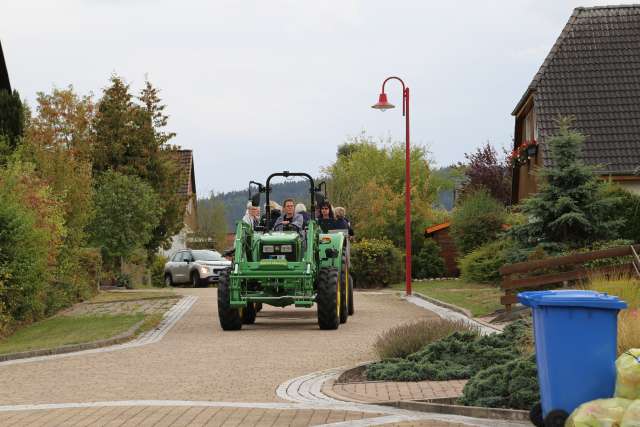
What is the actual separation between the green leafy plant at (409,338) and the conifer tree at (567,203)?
10633 mm

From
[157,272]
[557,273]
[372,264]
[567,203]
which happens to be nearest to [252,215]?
[557,273]

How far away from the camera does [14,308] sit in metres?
20.7

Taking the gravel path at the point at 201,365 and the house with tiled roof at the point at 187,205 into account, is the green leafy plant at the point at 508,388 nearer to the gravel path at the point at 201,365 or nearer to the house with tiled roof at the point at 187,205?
the gravel path at the point at 201,365

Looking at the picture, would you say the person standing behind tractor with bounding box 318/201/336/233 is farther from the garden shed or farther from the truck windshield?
the garden shed

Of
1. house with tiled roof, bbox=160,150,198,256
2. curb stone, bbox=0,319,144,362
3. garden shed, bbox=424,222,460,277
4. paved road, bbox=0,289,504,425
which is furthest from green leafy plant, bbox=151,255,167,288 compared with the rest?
curb stone, bbox=0,319,144,362

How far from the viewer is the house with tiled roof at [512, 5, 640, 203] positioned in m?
34.0

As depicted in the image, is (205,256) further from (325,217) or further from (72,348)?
(72,348)

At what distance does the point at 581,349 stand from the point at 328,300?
11.4 m

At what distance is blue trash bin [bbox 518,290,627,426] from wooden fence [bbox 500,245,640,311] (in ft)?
31.5

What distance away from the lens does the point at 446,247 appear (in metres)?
49.3

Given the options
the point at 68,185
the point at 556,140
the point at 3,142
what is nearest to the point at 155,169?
the point at 68,185

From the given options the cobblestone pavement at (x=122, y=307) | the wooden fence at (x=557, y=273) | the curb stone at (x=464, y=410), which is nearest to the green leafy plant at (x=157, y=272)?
the cobblestone pavement at (x=122, y=307)

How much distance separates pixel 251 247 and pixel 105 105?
31.7 metres

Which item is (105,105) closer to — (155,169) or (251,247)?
(155,169)
